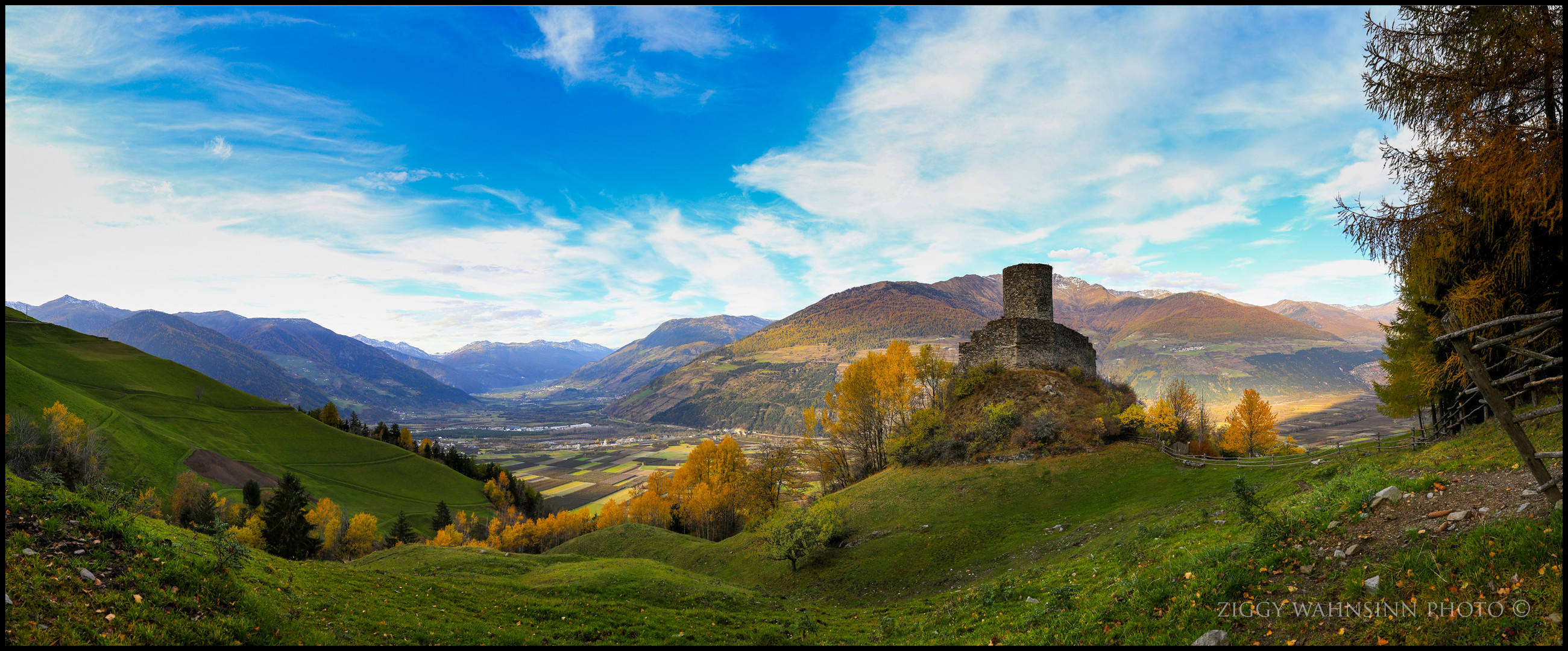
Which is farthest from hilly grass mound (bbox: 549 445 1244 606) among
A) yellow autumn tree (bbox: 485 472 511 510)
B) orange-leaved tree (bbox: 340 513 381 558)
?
yellow autumn tree (bbox: 485 472 511 510)

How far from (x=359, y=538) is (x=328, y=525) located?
4534 millimetres

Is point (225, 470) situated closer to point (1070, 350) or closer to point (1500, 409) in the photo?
point (1070, 350)

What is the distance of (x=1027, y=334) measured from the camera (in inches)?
1704

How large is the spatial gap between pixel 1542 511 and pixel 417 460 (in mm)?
132563

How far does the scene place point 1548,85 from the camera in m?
11.0

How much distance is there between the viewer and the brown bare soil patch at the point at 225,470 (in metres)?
87.7

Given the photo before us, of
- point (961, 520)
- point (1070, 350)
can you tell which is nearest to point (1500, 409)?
point (961, 520)

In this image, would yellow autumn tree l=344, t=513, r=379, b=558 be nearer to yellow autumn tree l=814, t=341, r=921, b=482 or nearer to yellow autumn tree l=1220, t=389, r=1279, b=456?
yellow autumn tree l=814, t=341, r=921, b=482

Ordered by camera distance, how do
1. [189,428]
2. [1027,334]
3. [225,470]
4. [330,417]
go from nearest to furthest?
1. [1027,334]
2. [225,470]
3. [189,428]
4. [330,417]

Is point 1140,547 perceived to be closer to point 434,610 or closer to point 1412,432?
point 1412,432

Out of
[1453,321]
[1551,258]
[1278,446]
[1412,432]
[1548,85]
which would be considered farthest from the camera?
[1278,446]

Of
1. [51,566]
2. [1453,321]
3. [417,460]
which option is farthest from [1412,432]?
[417,460]

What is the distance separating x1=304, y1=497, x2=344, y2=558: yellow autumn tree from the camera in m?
→ 71.9

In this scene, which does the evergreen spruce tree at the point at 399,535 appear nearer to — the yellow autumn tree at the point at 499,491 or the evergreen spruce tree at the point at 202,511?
the evergreen spruce tree at the point at 202,511
